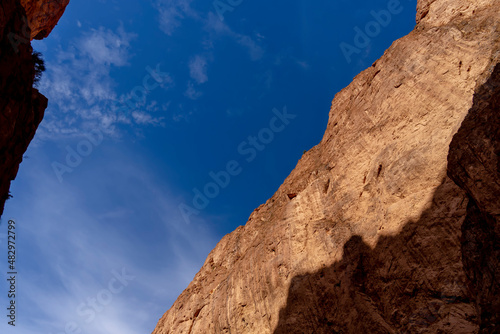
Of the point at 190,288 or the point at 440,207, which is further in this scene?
the point at 190,288

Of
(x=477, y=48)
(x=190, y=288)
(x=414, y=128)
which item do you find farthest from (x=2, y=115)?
(x=190, y=288)

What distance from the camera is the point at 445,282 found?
14133mm

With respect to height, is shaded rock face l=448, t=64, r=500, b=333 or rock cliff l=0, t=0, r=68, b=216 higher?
rock cliff l=0, t=0, r=68, b=216

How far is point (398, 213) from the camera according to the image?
1744 cm

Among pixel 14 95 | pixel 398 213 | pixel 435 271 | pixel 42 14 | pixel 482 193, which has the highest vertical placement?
pixel 42 14

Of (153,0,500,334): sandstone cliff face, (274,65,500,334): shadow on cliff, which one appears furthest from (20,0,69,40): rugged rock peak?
(274,65,500,334): shadow on cliff

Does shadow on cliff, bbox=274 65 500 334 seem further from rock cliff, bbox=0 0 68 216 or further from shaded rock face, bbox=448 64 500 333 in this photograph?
rock cliff, bbox=0 0 68 216

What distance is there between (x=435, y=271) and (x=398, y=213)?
140 inches

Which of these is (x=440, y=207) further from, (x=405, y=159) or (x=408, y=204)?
(x=405, y=159)

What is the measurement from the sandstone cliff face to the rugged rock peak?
889 inches

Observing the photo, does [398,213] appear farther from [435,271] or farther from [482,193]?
[482,193]

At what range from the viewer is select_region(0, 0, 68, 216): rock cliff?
12.3 metres

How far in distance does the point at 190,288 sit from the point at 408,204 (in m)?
25.8

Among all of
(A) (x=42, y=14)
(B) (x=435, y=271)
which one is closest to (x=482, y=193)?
(B) (x=435, y=271)
